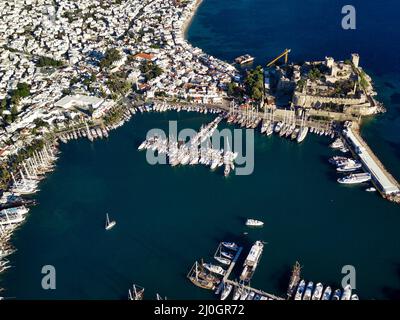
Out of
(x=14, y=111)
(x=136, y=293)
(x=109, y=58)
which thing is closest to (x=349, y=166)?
(x=136, y=293)

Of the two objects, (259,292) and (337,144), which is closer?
(259,292)

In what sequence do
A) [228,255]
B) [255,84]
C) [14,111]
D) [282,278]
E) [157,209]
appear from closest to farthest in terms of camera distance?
[282,278], [228,255], [157,209], [14,111], [255,84]

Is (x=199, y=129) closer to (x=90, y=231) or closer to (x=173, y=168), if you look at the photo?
(x=173, y=168)

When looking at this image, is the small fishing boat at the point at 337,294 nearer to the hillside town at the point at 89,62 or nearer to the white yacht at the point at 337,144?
the white yacht at the point at 337,144

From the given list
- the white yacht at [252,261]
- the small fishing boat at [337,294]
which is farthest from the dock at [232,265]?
the small fishing boat at [337,294]

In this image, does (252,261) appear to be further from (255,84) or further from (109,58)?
(109,58)

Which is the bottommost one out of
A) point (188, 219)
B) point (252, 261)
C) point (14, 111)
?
point (252, 261)

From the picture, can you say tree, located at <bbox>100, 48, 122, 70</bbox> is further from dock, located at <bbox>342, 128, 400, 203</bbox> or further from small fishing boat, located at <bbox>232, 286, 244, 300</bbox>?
small fishing boat, located at <bbox>232, 286, 244, 300</bbox>
